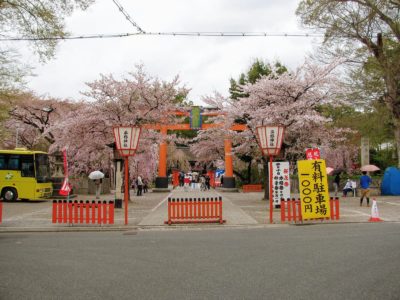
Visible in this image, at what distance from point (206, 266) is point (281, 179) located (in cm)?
1125

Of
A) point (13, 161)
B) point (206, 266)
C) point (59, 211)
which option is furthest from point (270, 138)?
point (13, 161)

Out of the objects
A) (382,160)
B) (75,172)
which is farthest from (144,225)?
(382,160)

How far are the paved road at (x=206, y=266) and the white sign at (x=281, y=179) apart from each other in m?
6.59

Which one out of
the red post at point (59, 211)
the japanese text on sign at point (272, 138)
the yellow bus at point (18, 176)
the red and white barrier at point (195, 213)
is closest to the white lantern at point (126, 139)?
the red and white barrier at point (195, 213)

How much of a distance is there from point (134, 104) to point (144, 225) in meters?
11.5

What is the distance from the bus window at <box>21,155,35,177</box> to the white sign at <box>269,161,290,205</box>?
51.2ft

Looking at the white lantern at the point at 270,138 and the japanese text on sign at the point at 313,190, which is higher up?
the white lantern at the point at 270,138

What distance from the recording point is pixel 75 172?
35.9 meters

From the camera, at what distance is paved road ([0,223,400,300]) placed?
570 cm

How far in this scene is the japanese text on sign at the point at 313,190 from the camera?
14438 mm

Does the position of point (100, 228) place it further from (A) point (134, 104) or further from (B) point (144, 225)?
(A) point (134, 104)

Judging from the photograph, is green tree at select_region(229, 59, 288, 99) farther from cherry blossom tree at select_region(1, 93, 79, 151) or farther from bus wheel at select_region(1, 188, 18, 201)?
bus wheel at select_region(1, 188, 18, 201)

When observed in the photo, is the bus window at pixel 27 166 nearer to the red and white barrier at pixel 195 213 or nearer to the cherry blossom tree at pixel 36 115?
the cherry blossom tree at pixel 36 115

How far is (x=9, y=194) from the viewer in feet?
85.3
